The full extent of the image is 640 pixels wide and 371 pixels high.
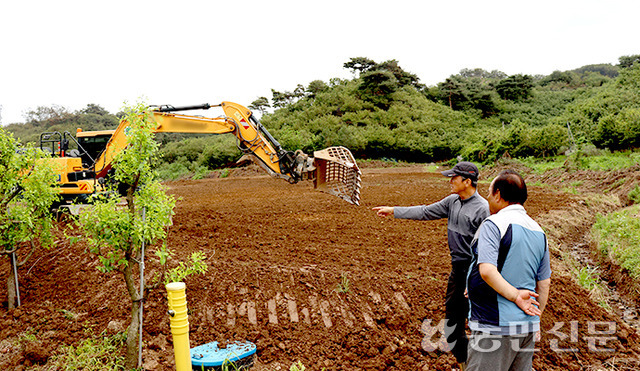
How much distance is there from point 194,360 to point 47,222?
120 inches

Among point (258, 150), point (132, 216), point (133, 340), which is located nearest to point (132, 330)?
point (133, 340)

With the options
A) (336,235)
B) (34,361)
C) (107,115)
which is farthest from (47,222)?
(107,115)

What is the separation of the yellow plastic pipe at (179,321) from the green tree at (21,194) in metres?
2.72

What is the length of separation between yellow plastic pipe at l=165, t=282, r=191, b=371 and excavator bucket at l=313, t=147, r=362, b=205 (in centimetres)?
375

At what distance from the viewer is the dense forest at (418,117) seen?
28894 millimetres

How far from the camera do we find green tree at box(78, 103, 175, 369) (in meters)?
3.47

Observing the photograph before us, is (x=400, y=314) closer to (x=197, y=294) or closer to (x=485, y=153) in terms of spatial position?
(x=197, y=294)

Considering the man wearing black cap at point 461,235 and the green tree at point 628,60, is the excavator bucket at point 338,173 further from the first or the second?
the green tree at point 628,60

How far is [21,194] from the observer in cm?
529

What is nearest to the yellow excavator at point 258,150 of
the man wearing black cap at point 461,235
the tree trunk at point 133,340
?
the man wearing black cap at point 461,235

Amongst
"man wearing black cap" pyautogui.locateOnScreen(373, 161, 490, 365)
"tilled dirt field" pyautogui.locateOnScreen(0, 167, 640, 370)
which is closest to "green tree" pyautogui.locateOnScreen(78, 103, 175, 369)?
"tilled dirt field" pyautogui.locateOnScreen(0, 167, 640, 370)

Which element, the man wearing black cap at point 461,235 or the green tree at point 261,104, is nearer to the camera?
the man wearing black cap at point 461,235

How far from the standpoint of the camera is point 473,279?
252cm

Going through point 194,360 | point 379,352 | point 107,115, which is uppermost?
point 107,115
